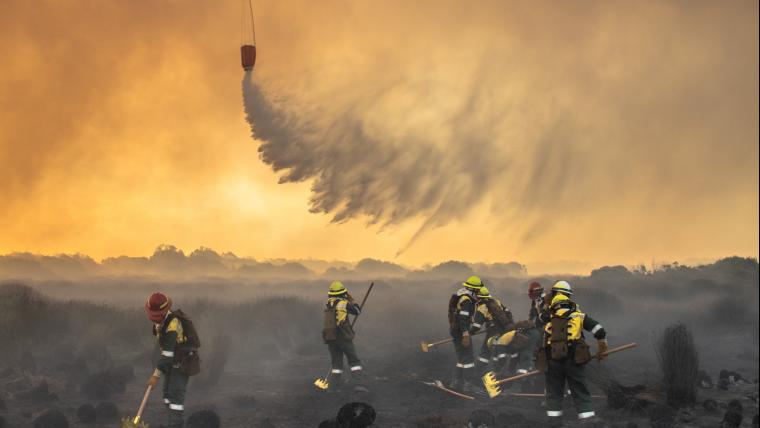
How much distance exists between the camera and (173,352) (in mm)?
11391

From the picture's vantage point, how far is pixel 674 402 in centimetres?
1314

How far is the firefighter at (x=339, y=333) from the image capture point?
15.6 m

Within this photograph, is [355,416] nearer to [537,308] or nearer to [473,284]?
[473,284]

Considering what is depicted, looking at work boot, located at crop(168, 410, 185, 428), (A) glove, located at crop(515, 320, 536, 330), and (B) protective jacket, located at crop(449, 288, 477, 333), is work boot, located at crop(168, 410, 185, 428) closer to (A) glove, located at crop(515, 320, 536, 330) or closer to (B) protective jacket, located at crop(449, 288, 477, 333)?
(B) protective jacket, located at crop(449, 288, 477, 333)

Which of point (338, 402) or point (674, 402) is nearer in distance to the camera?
point (674, 402)

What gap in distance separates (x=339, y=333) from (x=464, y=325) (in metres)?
3.17

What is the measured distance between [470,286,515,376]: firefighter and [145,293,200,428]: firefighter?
6713mm

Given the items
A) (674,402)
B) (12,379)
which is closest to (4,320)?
(12,379)

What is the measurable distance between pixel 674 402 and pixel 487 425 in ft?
13.9

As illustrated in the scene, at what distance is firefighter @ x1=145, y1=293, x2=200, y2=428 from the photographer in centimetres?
1134

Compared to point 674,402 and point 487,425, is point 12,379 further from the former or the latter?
point 674,402

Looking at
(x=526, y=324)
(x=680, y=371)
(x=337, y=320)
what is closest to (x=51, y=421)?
(x=337, y=320)

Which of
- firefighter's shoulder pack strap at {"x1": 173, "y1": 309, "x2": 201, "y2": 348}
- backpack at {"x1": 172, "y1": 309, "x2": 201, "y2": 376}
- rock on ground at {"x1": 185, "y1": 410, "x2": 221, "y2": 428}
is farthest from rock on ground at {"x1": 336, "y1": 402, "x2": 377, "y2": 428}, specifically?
firefighter's shoulder pack strap at {"x1": 173, "y1": 309, "x2": 201, "y2": 348}

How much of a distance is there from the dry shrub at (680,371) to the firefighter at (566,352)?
9.86 ft
